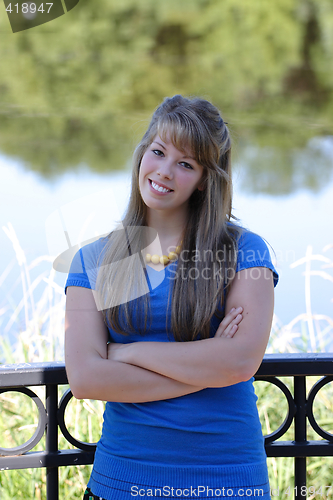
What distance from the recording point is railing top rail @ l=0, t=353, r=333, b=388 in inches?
26.7

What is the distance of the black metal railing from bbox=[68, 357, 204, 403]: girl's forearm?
0.06 meters

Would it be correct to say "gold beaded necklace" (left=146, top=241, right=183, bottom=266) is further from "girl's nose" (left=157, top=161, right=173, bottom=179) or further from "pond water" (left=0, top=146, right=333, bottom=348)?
"pond water" (left=0, top=146, right=333, bottom=348)

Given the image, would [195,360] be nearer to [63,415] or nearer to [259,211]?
[63,415]

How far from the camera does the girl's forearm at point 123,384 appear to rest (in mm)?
649

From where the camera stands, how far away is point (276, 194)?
18.8ft

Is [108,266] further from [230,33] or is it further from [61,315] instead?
[230,33]

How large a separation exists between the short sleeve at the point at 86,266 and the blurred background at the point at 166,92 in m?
3.87

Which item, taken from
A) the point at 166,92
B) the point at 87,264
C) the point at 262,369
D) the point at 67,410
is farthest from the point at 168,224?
the point at 166,92

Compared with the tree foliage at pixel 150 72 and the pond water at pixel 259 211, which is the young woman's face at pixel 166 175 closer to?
the pond water at pixel 259 211

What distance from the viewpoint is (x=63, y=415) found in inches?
27.9

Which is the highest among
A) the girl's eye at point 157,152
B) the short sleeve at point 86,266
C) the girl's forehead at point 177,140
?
the girl's forehead at point 177,140

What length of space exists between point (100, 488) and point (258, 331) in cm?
31

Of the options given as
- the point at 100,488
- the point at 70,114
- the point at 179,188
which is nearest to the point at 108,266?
the point at 179,188

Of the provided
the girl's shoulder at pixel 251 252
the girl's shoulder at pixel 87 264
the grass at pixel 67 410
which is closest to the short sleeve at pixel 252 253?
the girl's shoulder at pixel 251 252
